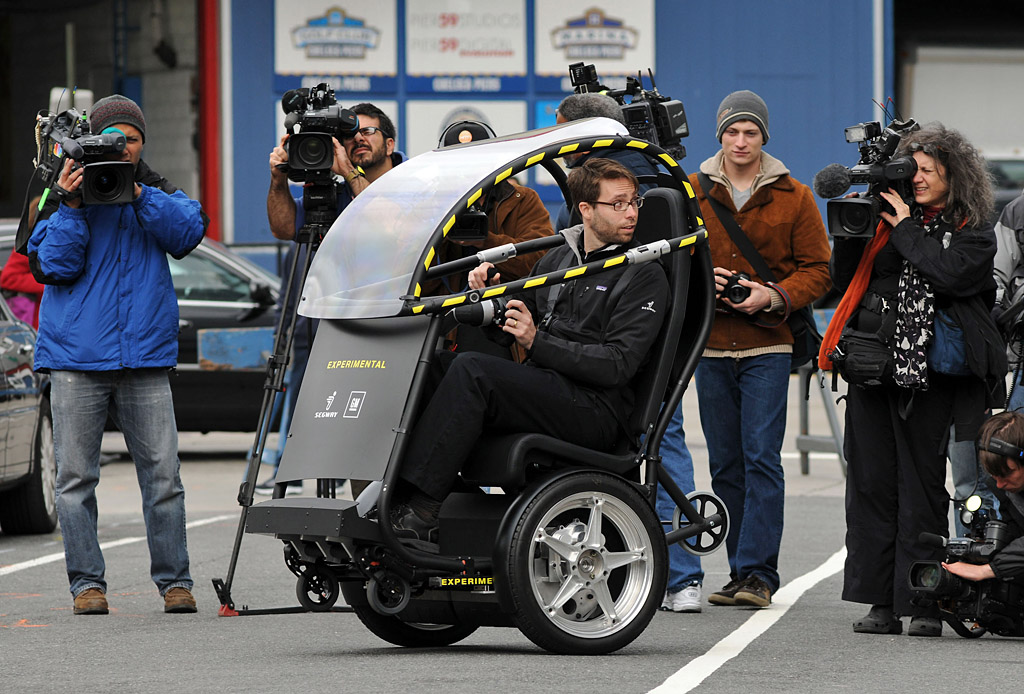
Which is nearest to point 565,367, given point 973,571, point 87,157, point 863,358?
point 863,358

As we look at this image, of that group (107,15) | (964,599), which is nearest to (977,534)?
(964,599)

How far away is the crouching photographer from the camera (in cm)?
721

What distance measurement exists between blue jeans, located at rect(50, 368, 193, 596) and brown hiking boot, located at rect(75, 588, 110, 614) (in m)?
0.03

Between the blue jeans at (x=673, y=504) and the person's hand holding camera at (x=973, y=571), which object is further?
the blue jeans at (x=673, y=504)

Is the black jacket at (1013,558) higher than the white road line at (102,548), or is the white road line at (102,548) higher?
the black jacket at (1013,558)

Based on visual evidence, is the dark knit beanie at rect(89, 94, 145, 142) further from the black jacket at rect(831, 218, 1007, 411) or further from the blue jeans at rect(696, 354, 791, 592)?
the black jacket at rect(831, 218, 1007, 411)

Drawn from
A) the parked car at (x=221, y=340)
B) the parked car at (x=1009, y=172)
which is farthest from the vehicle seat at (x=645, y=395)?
the parked car at (x=1009, y=172)

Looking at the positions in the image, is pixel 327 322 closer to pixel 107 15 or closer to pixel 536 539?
pixel 536 539

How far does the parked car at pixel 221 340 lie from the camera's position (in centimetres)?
1455

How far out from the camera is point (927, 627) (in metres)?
7.50

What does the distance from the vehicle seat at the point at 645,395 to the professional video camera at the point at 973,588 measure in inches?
48.4

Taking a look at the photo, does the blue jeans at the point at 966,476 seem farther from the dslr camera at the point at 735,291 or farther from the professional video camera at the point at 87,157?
the professional video camera at the point at 87,157

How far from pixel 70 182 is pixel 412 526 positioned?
2423 mm

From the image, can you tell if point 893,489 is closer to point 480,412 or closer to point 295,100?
point 480,412
